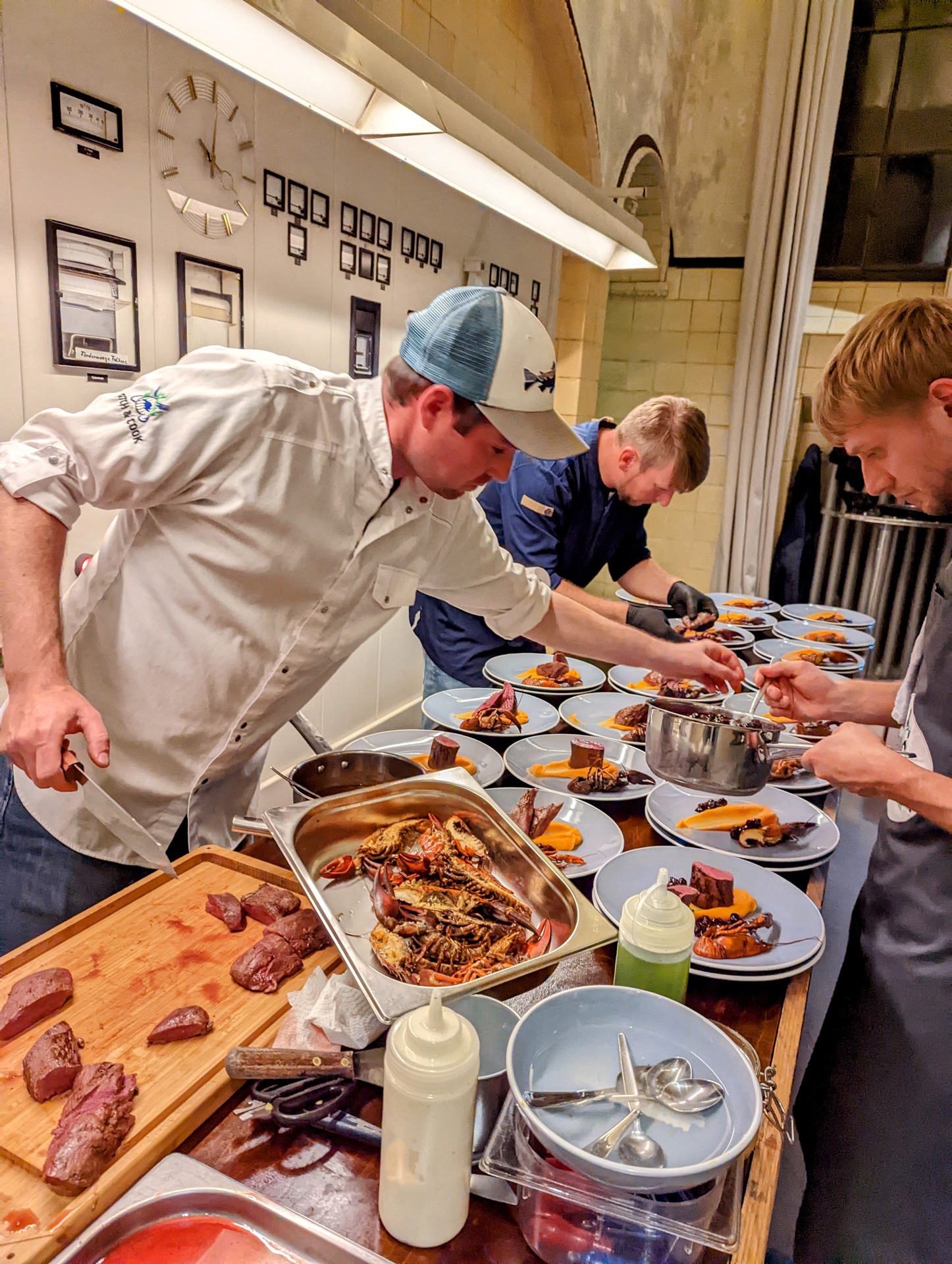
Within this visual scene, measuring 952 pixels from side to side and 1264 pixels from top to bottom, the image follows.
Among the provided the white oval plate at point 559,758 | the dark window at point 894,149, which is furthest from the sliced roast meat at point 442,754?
the dark window at point 894,149

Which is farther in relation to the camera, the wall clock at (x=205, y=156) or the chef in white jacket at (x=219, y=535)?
the wall clock at (x=205, y=156)

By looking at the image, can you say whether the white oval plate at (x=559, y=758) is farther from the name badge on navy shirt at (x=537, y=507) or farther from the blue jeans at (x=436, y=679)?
the name badge on navy shirt at (x=537, y=507)

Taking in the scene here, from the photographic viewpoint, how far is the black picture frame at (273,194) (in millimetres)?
3062

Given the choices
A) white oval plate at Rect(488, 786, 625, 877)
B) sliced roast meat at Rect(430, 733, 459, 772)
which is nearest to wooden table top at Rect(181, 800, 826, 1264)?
white oval plate at Rect(488, 786, 625, 877)

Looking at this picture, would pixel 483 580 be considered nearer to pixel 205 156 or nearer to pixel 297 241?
pixel 205 156

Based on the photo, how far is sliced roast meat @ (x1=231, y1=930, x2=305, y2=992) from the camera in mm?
1161

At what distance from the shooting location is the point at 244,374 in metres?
Answer: 1.46

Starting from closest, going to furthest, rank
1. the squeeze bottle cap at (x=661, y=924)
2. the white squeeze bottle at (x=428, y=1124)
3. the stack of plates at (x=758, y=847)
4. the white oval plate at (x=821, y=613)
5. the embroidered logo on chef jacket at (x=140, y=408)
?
the white squeeze bottle at (x=428, y=1124) → the squeeze bottle cap at (x=661, y=924) → the embroidered logo on chef jacket at (x=140, y=408) → the stack of plates at (x=758, y=847) → the white oval plate at (x=821, y=613)

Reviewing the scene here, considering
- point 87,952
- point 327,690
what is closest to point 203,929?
point 87,952

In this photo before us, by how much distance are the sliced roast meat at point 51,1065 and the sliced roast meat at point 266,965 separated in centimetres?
22

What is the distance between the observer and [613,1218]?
0.83m

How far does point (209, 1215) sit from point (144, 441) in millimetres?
1077

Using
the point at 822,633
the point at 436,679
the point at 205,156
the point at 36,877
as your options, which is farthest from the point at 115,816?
the point at 822,633

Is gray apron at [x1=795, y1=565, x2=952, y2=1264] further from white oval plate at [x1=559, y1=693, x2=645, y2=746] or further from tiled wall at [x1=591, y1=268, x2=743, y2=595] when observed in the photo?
tiled wall at [x1=591, y1=268, x2=743, y2=595]
